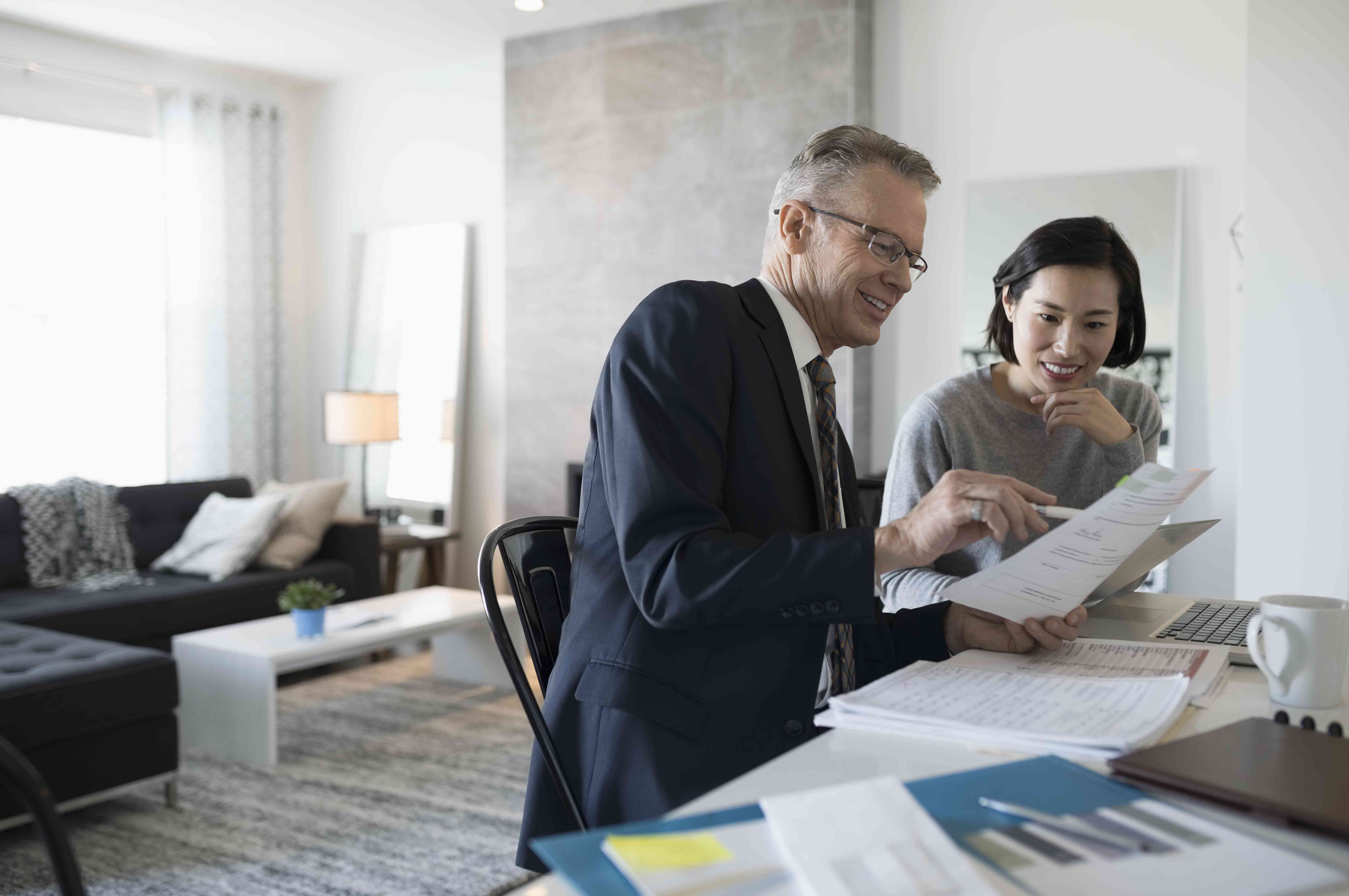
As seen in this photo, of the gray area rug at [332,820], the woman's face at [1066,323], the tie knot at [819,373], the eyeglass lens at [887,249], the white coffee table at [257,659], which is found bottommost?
the gray area rug at [332,820]

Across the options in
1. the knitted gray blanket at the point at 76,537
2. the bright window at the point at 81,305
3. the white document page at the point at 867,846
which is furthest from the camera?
the bright window at the point at 81,305

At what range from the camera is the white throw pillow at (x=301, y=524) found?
179 inches

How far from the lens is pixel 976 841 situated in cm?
68

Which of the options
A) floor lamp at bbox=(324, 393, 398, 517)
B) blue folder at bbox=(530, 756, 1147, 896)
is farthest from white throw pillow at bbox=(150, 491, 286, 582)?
blue folder at bbox=(530, 756, 1147, 896)

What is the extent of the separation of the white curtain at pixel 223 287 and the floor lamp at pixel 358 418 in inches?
28.5

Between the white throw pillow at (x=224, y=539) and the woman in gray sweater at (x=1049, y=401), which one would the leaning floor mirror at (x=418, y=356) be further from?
the woman in gray sweater at (x=1049, y=401)

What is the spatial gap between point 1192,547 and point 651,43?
9.84 feet

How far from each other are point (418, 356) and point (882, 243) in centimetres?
455

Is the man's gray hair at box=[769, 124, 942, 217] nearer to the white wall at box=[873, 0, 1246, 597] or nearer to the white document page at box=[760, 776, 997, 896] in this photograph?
the white document page at box=[760, 776, 997, 896]

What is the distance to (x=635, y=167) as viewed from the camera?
15.8ft

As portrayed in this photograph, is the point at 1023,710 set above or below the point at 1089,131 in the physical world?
below

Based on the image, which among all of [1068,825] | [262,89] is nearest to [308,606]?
[1068,825]

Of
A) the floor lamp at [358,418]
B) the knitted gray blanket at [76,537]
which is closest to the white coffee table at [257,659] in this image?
the knitted gray blanket at [76,537]

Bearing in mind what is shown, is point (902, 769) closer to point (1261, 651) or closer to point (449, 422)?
point (1261, 651)
